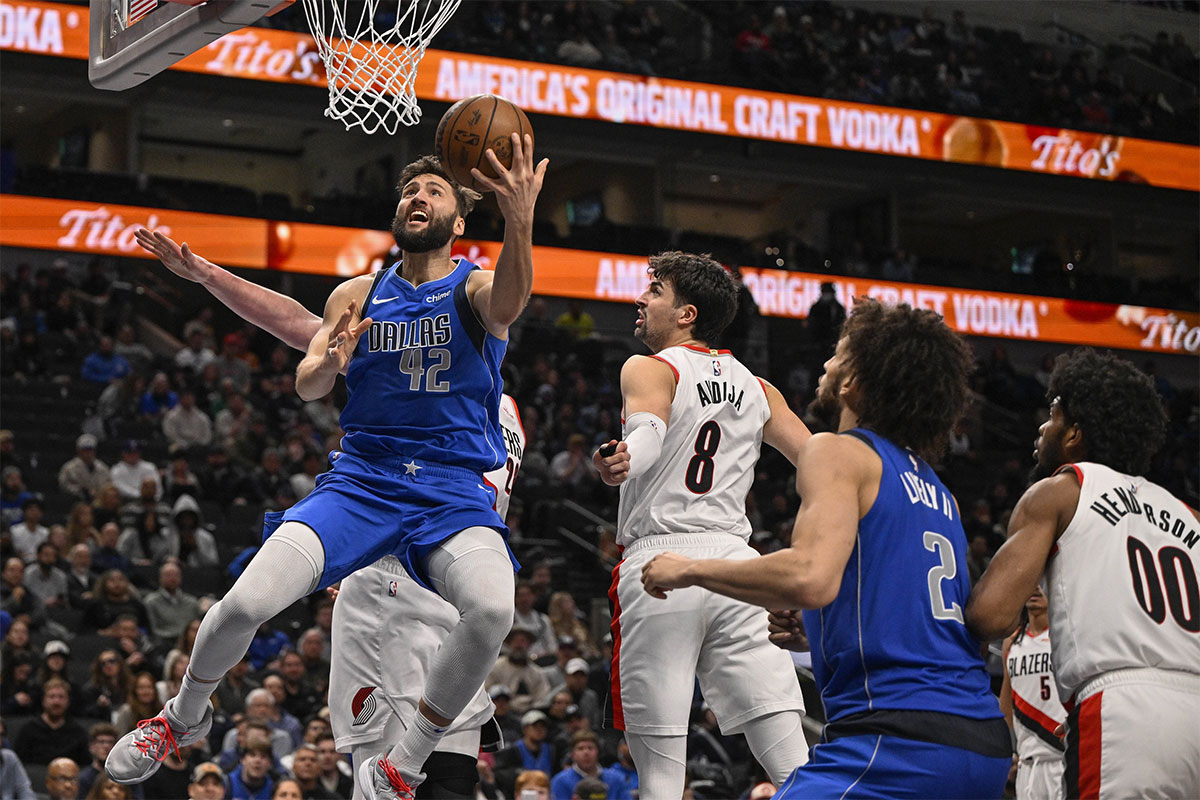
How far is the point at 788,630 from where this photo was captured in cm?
422

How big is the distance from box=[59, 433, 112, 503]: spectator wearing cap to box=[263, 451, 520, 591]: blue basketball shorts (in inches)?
420

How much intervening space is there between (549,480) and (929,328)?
14.8 meters

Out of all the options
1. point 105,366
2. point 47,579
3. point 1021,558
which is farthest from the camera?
point 105,366

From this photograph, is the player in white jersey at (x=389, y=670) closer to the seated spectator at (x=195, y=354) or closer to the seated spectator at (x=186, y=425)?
the seated spectator at (x=186, y=425)

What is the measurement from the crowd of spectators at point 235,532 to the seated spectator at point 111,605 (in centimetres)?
2

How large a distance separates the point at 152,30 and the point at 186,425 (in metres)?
11.7

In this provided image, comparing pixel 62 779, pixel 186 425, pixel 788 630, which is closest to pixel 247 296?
pixel 788 630

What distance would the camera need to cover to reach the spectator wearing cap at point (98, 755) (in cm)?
971

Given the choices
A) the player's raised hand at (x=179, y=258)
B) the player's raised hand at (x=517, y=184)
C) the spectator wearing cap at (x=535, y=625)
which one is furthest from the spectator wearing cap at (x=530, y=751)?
the player's raised hand at (x=517, y=184)

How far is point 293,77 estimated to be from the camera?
73.4ft

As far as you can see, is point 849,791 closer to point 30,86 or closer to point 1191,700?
point 1191,700

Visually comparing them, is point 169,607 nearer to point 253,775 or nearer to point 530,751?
point 253,775

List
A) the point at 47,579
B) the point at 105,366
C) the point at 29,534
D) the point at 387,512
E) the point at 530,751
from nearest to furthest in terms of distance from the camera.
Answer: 1. the point at 387,512
2. the point at 530,751
3. the point at 47,579
4. the point at 29,534
5. the point at 105,366

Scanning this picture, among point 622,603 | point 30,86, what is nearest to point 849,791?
point 622,603
